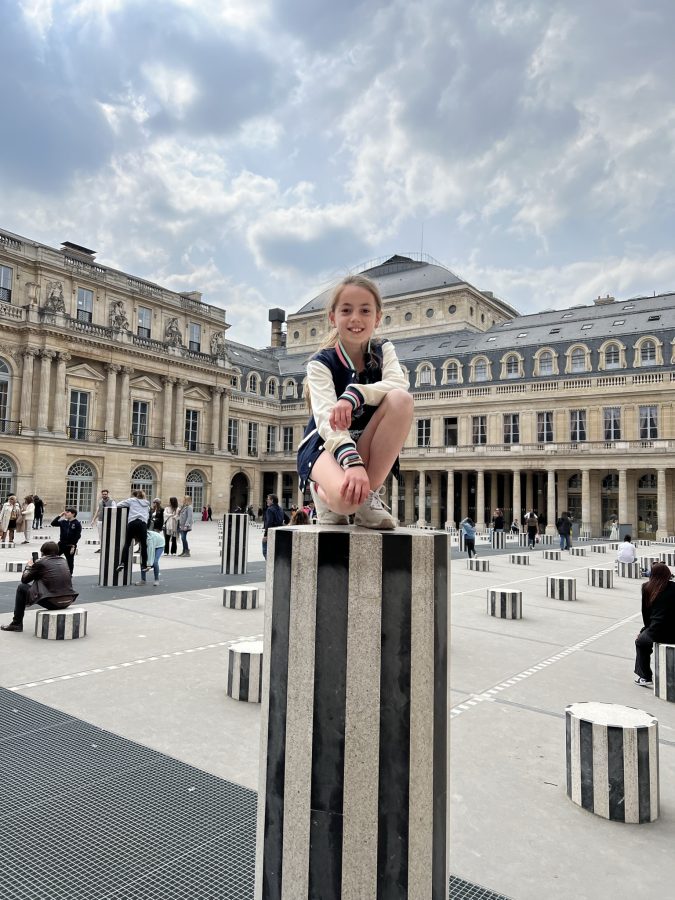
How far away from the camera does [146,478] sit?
42719 mm

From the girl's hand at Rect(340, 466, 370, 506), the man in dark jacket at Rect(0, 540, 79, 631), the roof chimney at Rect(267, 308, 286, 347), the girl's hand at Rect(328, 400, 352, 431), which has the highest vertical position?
the roof chimney at Rect(267, 308, 286, 347)

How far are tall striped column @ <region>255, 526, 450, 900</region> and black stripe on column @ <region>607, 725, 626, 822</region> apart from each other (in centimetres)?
198

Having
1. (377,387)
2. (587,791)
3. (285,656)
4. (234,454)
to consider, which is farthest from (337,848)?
(234,454)

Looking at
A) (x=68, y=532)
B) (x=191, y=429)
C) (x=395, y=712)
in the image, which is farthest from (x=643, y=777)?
(x=191, y=429)

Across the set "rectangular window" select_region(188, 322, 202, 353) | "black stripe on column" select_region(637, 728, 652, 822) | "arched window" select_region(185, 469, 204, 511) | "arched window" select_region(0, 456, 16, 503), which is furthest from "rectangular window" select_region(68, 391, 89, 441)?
"black stripe on column" select_region(637, 728, 652, 822)

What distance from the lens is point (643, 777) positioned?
3639mm

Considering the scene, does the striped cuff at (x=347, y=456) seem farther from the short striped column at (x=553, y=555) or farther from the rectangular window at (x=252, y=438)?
the rectangular window at (x=252, y=438)

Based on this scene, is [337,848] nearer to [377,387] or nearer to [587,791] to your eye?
[377,387]

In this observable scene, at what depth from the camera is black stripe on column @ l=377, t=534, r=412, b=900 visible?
2.07 meters

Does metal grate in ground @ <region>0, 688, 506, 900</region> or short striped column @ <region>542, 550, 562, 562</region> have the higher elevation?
metal grate in ground @ <region>0, 688, 506, 900</region>

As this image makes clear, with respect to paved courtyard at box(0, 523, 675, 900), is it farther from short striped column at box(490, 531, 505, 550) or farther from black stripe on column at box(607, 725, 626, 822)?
short striped column at box(490, 531, 505, 550)

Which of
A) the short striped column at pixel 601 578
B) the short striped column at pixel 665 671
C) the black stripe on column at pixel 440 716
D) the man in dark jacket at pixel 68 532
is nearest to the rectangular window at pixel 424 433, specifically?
the short striped column at pixel 601 578

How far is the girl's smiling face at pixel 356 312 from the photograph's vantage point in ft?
8.69

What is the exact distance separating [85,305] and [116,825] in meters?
41.9
